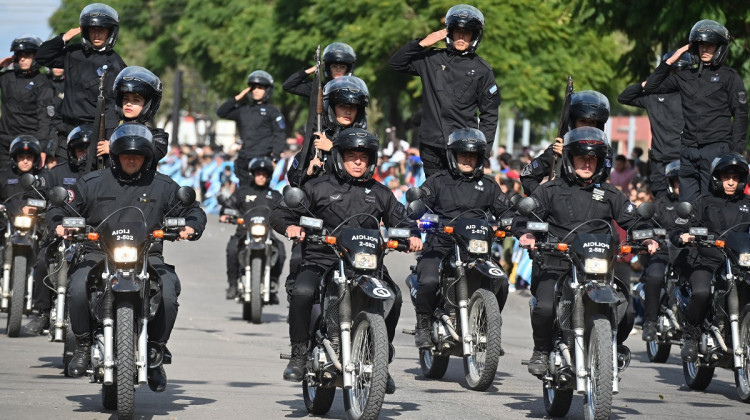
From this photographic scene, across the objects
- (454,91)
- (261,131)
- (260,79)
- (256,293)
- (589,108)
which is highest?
(260,79)

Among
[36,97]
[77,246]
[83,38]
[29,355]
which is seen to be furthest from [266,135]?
[77,246]

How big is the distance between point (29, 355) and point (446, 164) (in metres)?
3.74

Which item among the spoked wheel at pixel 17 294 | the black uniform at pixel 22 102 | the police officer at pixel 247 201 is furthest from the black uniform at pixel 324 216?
the black uniform at pixel 22 102

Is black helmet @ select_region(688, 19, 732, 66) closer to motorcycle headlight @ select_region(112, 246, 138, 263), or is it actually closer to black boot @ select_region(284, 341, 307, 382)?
black boot @ select_region(284, 341, 307, 382)

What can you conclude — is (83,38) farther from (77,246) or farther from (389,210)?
(389,210)

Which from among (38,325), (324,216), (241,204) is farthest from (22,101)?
(324,216)

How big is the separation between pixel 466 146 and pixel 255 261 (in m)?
4.95

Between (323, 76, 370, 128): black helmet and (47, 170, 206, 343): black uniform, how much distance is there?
174cm

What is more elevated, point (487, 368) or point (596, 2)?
point (596, 2)

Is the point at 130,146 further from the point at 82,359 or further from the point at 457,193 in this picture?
the point at 457,193

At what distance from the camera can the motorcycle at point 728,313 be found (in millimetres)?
11180

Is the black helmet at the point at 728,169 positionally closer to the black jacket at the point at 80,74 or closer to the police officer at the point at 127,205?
the police officer at the point at 127,205

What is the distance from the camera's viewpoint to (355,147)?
9695mm

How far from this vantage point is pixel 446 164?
12.7m
